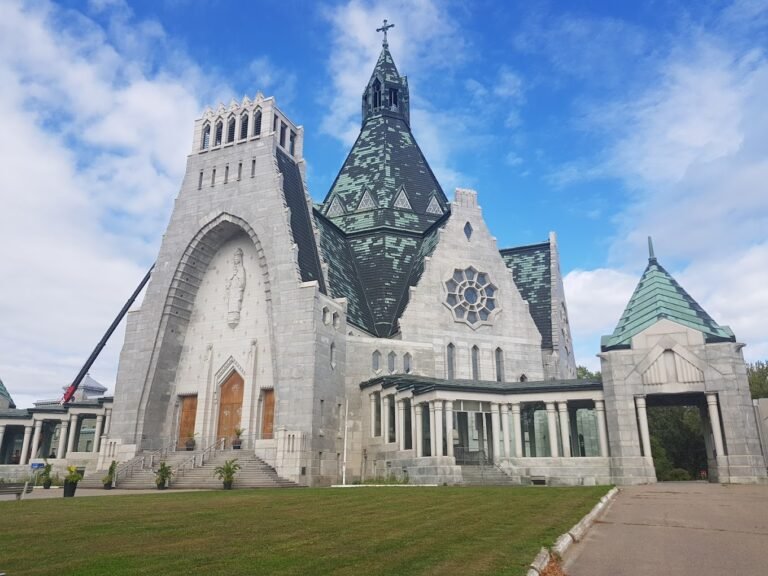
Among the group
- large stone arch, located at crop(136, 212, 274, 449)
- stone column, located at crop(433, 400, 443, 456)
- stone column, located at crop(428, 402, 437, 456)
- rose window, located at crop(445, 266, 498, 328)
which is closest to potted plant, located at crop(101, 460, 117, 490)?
large stone arch, located at crop(136, 212, 274, 449)

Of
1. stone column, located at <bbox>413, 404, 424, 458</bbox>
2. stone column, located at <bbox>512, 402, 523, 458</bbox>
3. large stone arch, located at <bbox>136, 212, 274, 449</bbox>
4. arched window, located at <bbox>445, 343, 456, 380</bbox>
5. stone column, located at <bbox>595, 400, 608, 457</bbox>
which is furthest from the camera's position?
arched window, located at <bbox>445, 343, 456, 380</bbox>

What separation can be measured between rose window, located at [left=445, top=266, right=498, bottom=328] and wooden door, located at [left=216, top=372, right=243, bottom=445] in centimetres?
1537

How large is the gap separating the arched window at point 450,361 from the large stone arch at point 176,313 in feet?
40.9

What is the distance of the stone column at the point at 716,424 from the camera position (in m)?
26.8

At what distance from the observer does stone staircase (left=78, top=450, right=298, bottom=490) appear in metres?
28.9

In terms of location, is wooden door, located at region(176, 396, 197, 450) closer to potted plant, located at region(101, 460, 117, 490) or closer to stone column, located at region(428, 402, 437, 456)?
potted plant, located at region(101, 460, 117, 490)

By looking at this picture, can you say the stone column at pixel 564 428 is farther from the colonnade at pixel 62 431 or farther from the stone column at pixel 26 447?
the stone column at pixel 26 447

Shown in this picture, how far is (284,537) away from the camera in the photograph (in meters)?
9.45

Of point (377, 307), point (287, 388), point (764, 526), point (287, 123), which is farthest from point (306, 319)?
point (764, 526)

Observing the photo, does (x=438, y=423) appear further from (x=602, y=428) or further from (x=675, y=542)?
(x=675, y=542)

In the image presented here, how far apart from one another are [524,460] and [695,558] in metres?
23.5

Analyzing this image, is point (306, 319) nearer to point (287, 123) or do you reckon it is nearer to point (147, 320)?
point (147, 320)

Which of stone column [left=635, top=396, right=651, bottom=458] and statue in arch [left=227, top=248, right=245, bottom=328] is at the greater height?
statue in arch [left=227, top=248, right=245, bottom=328]

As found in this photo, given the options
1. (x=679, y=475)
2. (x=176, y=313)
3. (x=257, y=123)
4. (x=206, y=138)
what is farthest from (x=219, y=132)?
(x=679, y=475)
